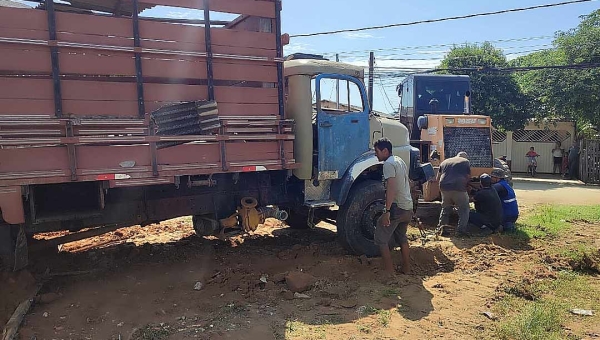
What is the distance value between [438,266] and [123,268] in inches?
160

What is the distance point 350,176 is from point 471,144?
172 inches

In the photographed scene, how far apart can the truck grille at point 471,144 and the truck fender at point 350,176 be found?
11.5 feet

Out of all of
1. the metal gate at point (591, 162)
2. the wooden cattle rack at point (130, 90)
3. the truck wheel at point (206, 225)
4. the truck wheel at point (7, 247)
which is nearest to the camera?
the wooden cattle rack at point (130, 90)

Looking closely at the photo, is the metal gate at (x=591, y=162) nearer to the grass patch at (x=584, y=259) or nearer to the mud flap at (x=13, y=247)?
the grass patch at (x=584, y=259)

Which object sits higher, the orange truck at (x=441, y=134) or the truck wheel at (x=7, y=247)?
the orange truck at (x=441, y=134)

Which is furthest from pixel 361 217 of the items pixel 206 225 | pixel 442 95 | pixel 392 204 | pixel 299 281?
pixel 442 95

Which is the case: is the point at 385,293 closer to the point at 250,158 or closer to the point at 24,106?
the point at 250,158

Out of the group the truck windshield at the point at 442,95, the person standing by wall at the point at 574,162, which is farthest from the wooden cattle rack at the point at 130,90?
the person standing by wall at the point at 574,162

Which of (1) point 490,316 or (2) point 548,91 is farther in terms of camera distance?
(2) point 548,91

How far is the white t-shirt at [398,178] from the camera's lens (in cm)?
529

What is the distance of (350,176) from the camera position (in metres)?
6.05

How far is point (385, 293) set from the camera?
4965 mm

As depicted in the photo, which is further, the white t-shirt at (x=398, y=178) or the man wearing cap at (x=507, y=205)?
the man wearing cap at (x=507, y=205)

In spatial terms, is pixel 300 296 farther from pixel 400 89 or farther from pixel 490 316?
pixel 400 89
